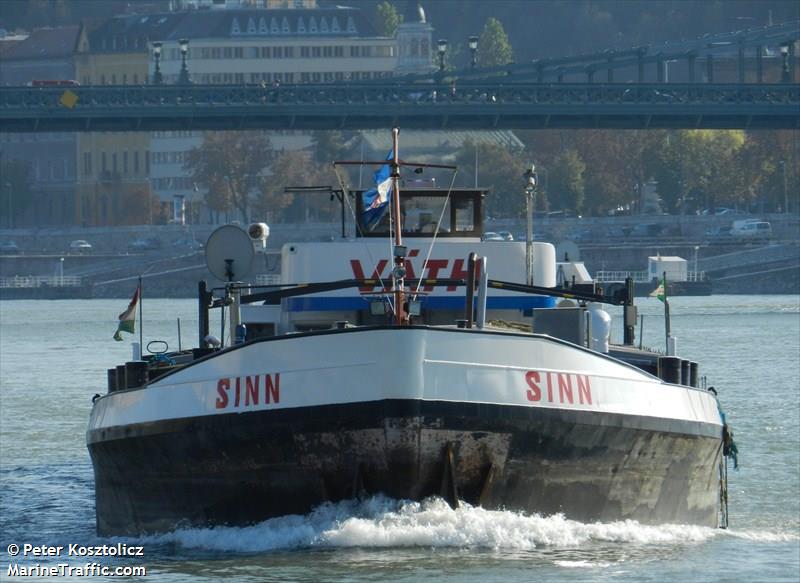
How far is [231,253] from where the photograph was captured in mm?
20922

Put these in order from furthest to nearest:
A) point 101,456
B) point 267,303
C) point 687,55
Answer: point 687,55, point 267,303, point 101,456

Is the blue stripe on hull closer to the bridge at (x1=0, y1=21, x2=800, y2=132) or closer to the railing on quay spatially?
the bridge at (x1=0, y1=21, x2=800, y2=132)

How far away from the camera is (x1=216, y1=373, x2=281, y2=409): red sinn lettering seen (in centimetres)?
1800

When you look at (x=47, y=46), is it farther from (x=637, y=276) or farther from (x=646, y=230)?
(x=637, y=276)

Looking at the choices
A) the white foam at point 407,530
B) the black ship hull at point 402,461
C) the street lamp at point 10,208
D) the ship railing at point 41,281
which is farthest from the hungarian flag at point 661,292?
the street lamp at point 10,208

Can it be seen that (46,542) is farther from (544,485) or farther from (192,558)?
(544,485)

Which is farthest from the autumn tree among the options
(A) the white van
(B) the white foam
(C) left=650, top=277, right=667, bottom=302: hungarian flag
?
(B) the white foam

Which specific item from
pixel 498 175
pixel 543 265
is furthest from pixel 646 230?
pixel 543 265

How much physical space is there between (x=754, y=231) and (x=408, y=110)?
85.0 ft

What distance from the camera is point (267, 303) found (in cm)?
2258

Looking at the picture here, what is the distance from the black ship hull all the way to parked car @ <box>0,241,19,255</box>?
115286 millimetres

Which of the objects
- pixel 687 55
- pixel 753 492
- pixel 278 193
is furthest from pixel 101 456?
pixel 278 193

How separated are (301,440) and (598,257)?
322 feet

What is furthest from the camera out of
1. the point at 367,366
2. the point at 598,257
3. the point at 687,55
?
the point at 687,55
